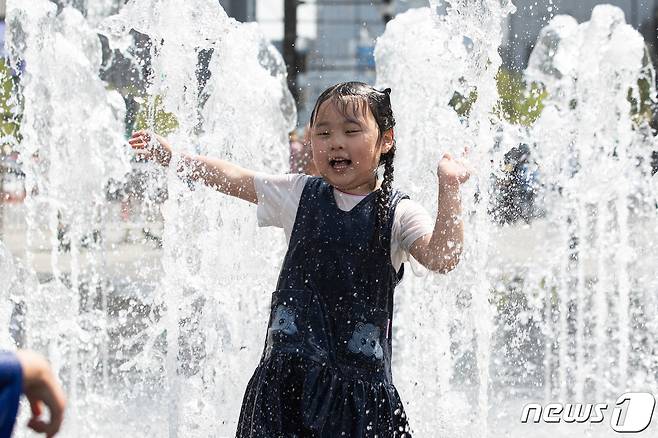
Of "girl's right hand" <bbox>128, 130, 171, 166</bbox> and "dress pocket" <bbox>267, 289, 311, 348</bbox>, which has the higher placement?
"girl's right hand" <bbox>128, 130, 171, 166</bbox>

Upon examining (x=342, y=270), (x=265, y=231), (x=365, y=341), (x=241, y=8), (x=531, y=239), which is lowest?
(x=531, y=239)

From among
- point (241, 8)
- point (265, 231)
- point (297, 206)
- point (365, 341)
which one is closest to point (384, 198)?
point (297, 206)

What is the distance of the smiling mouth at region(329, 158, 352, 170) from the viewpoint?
2.43 metres

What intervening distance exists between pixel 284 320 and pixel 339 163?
0.37 m

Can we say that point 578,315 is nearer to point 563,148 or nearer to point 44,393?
point 563,148

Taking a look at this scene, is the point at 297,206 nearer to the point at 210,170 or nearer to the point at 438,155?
the point at 210,170

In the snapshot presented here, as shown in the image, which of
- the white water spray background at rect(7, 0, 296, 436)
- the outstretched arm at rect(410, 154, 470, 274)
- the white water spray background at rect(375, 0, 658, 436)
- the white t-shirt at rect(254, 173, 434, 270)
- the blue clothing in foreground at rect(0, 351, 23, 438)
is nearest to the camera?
the blue clothing in foreground at rect(0, 351, 23, 438)

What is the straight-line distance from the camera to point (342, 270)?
7.73 ft

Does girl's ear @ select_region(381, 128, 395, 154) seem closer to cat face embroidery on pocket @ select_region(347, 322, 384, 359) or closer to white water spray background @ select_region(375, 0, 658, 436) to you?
cat face embroidery on pocket @ select_region(347, 322, 384, 359)

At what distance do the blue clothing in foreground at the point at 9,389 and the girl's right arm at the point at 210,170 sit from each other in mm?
1234

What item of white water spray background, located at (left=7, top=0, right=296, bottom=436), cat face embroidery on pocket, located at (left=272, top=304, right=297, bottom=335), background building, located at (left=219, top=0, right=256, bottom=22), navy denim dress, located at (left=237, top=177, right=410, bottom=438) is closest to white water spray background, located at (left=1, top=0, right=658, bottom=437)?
white water spray background, located at (left=7, top=0, right=296, bottom=436)

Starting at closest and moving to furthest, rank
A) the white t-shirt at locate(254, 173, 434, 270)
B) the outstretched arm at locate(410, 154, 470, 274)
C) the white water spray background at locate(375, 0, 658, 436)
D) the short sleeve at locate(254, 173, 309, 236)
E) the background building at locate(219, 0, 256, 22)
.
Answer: the outstretched arm at locate(410, 154, 470, 274) → the white t-shirt at locate(254, 173, 434, 270) → the short sleeve at locate(254, 173, 309, 236) → the white water spray background at locate(375, 0, 658, 436) → the background building at locate(219, 0, 256, 22)

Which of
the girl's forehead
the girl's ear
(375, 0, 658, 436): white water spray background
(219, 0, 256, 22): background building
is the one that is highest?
→ (219, 0, 256, 22): background building

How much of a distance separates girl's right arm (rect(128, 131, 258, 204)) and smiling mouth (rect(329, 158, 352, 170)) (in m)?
0.21
